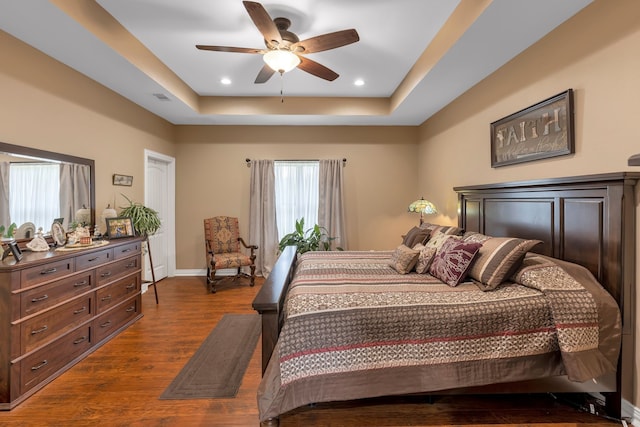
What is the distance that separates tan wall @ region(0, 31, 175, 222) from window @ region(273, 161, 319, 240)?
2.05 meters

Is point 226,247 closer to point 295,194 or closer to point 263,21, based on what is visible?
point 295,194

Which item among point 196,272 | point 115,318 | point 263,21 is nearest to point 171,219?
point 196,272

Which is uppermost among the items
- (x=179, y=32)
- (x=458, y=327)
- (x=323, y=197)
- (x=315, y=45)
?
(x=179, y=32)

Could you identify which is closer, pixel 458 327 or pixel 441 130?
pixel 458 327

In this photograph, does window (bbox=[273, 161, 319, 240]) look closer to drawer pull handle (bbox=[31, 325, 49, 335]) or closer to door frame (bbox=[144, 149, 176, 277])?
door frame (bbox=[144, 149, 176, 277])

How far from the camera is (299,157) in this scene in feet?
16.9

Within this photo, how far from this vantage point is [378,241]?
5262mm

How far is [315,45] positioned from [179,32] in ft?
4.51

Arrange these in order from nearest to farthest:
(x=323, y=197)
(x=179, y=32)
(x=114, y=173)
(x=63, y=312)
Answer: (x=63, y=312) < (x=179, y=32) < (x=114, y=173) < (x=323, y=197)

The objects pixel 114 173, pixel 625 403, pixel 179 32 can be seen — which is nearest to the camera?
pixel 625 403

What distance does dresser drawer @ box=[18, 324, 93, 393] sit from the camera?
6.75 feet

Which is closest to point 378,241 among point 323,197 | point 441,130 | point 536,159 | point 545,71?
point 323,197

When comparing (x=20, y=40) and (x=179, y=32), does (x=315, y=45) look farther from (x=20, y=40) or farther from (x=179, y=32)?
(x=20, y=40)

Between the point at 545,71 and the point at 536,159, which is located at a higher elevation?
the point at 545,71
